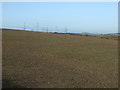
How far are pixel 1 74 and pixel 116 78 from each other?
18.1 feet

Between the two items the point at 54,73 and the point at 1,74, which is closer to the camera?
the point at 1,74

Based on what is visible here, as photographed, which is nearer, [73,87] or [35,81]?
[73,87]

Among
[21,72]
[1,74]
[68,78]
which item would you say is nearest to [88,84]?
[68,78]

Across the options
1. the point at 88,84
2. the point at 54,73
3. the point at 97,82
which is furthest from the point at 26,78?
the point at 97,82

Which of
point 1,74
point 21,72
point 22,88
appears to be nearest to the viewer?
point 22,88

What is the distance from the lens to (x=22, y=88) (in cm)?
568

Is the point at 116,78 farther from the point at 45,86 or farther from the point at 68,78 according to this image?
the point at 45,86

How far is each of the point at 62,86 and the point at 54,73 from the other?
1845 mm

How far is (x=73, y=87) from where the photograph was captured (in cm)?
623

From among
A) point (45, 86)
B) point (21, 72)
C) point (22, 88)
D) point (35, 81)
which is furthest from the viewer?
point (21, 72)

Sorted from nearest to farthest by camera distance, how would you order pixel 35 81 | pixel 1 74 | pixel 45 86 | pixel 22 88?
1. pixel 22 88
2. pixel 45 86
3. pixel 35 81
4. pixel 1 74

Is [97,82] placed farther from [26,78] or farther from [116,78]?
[26,78]

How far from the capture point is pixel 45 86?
618cm

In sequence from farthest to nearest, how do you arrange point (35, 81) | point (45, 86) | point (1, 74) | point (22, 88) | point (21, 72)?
point (21, 72) < point (1, 74) < point (35, 81) < point (45, 86) < point (22, 88)
